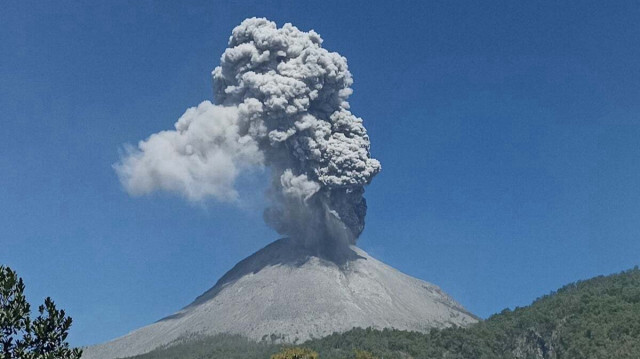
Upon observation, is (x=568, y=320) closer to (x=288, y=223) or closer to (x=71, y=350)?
(x=288, y=223)

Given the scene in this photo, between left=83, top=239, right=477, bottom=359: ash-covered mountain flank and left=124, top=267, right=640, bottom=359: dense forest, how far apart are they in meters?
10.2

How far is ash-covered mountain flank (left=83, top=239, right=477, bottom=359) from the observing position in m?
159

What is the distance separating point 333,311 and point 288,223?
2197 centimetres

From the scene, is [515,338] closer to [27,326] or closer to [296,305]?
[296,305]

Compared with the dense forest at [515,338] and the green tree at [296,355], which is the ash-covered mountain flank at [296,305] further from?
the green tree at [296,355]

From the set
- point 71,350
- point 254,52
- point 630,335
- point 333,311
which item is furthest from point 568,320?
point 71,350

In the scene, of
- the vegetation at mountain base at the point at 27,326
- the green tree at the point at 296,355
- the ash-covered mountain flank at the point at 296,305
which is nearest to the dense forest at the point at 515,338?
the ash-covered mountain flank at the point at 296,305

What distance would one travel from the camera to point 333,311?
16325cm

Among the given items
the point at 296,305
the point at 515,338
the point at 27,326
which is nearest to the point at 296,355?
the point at 27,326

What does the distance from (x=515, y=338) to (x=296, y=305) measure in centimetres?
4886

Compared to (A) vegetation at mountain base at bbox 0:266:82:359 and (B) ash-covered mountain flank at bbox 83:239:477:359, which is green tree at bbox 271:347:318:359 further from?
(B) ash-covered mountain flank at bbox 83:239:477:359

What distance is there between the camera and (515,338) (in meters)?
135

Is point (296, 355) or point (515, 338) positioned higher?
point (515, 338)

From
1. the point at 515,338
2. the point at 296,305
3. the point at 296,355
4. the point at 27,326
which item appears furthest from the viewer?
the point at 296,305
